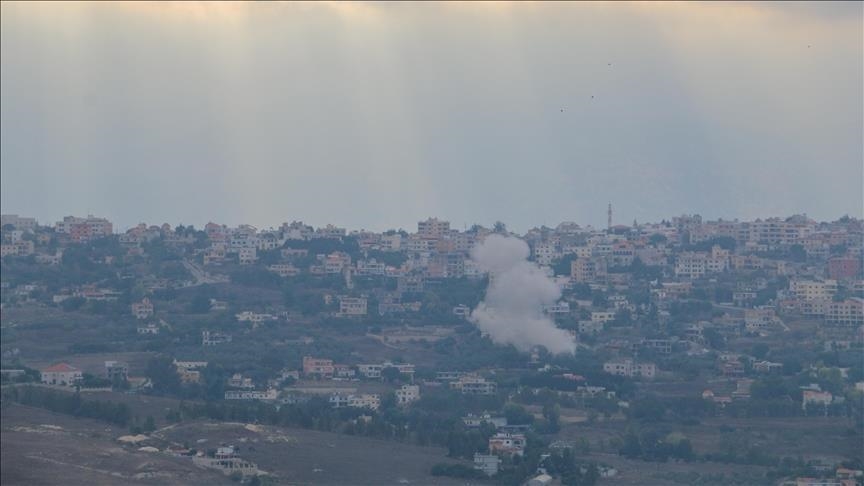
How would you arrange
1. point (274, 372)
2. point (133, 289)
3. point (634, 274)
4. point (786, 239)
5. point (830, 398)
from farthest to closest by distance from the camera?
point (786, 239), point (634, 274), point (133, 289), point (274, 372), point (830, 398)

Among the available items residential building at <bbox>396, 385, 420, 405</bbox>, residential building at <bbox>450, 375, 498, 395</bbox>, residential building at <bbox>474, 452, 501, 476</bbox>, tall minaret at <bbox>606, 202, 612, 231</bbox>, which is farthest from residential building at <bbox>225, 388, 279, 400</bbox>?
tall minaret at <bbox>606, 202, 612, 231</bbox>

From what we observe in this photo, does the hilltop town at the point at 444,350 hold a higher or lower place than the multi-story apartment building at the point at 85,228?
lower

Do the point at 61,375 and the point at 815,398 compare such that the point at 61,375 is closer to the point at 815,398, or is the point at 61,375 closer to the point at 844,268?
the point at 815,398

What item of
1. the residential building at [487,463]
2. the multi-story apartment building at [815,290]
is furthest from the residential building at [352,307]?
the residential building at [487,463]

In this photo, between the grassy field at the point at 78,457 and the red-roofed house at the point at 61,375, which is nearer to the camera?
the grassy field at the point at 78,457

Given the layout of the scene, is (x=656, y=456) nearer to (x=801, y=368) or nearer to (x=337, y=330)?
(x=801, y=368)

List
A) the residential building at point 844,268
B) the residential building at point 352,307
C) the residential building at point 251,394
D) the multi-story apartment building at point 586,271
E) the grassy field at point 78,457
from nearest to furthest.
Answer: the grassy field at point 78,457 < the residential building at point 251,394 < the residential building at point 352,307 < the residential building at point 844,268 < the multi-story apartment building at point 586,271

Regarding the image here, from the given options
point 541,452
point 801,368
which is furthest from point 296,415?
point 801,368

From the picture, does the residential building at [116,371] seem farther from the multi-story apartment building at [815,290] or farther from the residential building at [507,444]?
the multi-story apartment building at [815,290]
